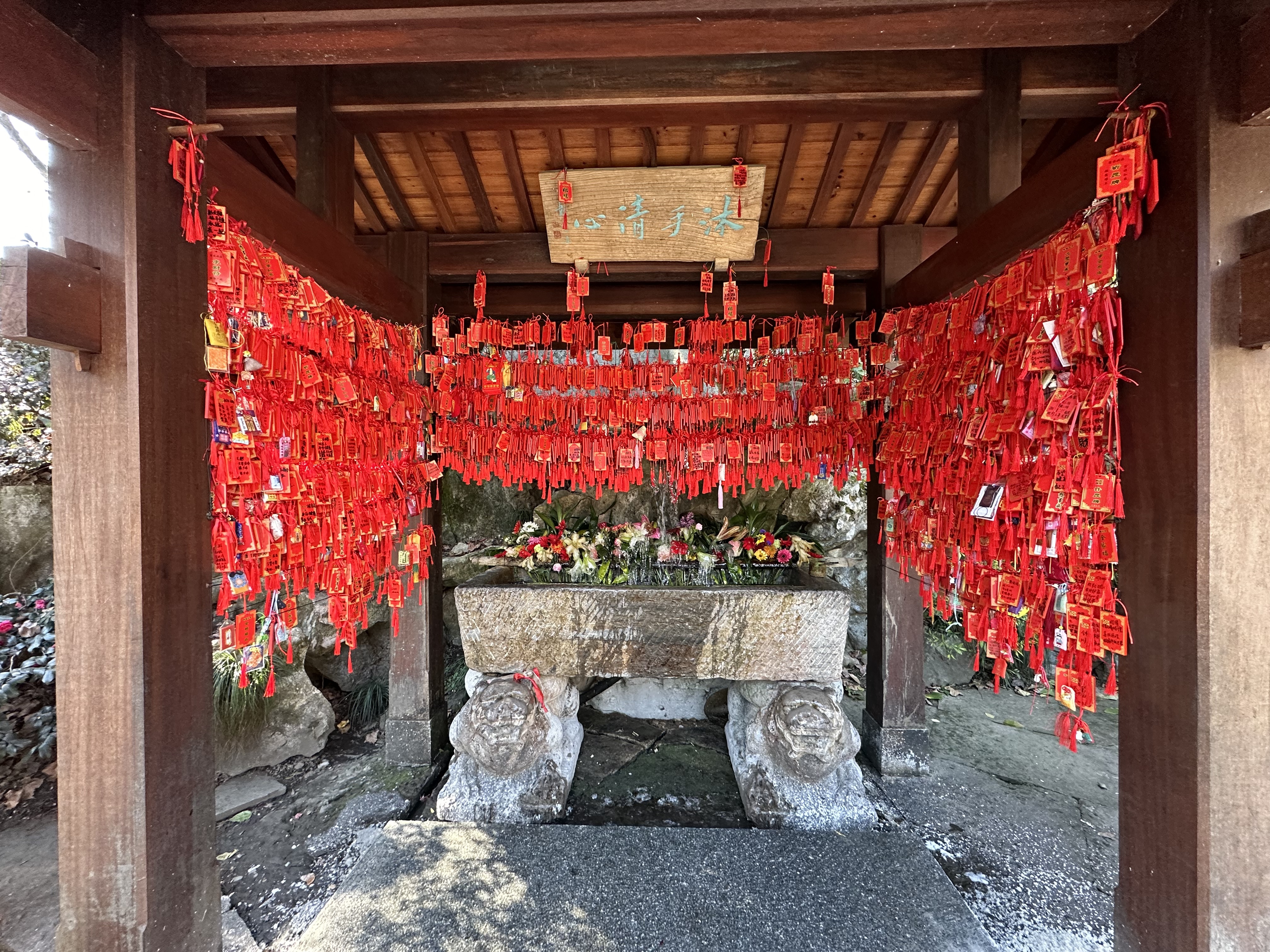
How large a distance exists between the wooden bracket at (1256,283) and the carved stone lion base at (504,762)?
3733 mm

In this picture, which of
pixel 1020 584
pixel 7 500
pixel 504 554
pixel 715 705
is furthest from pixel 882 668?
pixel 7 500

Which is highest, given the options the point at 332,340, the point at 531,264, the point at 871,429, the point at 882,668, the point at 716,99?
the point at 716,99

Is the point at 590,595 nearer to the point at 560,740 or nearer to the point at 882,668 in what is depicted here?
the point at 560,740

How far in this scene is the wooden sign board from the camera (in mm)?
2900

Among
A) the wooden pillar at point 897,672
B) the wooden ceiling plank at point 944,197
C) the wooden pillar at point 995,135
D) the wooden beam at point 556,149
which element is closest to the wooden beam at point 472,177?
the wooden beam at point 556,149

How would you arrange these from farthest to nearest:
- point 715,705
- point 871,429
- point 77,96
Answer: point 715,705
point 871,429
point 77,96

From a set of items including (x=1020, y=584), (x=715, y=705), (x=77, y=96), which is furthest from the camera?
(x=715, y=705)

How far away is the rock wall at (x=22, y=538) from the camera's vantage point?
161 inches

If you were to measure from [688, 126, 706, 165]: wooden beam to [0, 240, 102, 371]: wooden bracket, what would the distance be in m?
2.64

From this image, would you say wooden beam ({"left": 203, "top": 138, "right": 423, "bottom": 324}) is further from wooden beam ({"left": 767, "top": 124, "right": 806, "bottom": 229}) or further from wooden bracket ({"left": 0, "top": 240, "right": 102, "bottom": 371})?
wooden beam ({"left": 767, "top": 124, "right": 806, "bottom": 229})

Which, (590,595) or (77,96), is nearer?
(77,96)

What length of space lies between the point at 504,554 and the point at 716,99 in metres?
3.61

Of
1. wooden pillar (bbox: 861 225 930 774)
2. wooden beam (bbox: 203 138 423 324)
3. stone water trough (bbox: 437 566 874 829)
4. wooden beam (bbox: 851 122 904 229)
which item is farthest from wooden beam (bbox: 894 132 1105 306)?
wooden beam (bbox: 203 138 423 324)

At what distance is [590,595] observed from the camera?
134 inches
